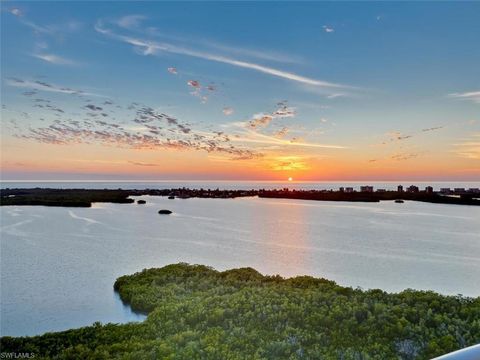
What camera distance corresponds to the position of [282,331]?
8969mm

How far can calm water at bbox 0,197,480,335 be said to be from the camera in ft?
46.8

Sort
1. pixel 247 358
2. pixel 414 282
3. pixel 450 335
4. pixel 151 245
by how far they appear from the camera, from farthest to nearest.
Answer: pixel 151 245
pixel 414 282
pixel 450 335
pixel 247 358

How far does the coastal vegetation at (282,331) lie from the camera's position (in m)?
7.91

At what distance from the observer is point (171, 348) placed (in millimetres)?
7824

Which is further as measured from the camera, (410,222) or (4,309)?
(410,222)

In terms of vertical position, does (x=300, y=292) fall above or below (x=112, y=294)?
above

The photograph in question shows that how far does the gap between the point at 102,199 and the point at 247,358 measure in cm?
7935

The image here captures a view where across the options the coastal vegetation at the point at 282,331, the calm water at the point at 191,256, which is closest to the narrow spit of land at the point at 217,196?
the calm water at the point at 191,256

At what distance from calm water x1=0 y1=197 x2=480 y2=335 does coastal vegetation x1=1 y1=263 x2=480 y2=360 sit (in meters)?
2.87

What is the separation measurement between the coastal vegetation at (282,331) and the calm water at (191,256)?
2871 mm

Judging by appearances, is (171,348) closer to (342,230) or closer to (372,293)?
(372,293)

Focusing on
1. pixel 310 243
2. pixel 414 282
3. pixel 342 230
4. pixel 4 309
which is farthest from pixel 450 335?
pixel 342 230

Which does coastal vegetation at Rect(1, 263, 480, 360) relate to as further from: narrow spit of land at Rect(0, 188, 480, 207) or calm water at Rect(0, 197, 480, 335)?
narrow spit of land at Rect(0, 188, 480, 207)

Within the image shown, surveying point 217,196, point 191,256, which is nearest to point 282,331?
point 191,256
